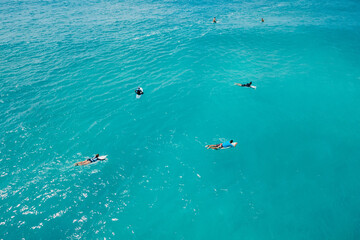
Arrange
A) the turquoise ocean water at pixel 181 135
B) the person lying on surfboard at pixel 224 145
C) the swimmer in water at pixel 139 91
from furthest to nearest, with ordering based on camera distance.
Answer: the swimmer in water at pixel 139 91
the person lying on surfboard at pixel 224 145
the turquoise ocean water at pixel 181 135

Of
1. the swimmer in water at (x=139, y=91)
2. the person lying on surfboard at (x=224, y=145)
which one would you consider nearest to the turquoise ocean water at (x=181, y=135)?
the person lying on surfboard at (x=224, y=145)

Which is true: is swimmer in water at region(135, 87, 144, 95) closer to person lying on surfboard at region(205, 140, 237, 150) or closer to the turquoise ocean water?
the turquoise ocean water

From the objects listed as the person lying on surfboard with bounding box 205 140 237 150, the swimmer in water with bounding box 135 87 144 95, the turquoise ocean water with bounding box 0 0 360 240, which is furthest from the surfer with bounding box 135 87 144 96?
the person lying on surfboard with bounding box 205 140 237 150

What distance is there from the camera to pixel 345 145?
1249 inches

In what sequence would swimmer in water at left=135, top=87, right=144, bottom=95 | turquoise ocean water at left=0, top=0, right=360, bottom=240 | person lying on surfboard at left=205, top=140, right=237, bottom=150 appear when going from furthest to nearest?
swimmer in water at left=135, top=87, right=144, bottom=95 < person lying on surfboard at left=205, top=140, right=237, bottom=150 < turquoise ocean water at left=0, top=0, right=360, bottom=240

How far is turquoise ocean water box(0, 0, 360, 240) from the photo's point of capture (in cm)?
2384

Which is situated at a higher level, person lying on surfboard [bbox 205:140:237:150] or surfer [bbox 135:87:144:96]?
surfer [bbox 135:87:144:96]

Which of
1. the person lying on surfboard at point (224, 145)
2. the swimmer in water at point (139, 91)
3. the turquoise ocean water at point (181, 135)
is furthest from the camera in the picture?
the swimmer in water at point (139, 91)

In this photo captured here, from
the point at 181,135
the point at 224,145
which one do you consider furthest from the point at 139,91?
the point at 224,145

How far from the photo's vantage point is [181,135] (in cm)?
3381

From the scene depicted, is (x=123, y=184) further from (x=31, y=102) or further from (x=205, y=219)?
(x=31, y=102)

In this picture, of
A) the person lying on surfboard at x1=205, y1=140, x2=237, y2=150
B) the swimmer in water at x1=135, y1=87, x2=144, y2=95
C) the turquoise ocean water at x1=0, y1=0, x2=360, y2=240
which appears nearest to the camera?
the turquoise ocean water at x1=0, y1=0, x2=360, y2=240

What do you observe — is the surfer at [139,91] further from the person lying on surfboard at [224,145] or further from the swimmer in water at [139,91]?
the person lying on surfboard at [224,145]

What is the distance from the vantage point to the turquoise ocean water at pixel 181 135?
23.8 meters
